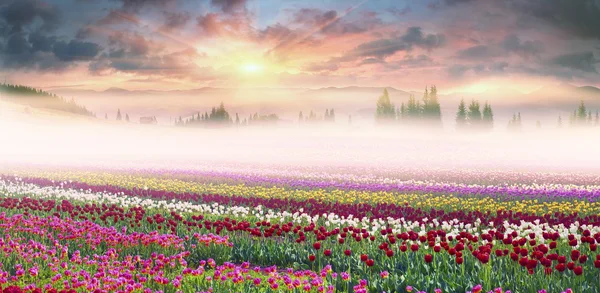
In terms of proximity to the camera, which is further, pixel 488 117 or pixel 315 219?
pixel 488 117

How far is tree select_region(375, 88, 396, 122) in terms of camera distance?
100 meters

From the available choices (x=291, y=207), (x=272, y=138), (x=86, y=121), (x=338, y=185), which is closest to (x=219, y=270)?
(x=291, y=207)

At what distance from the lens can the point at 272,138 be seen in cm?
8794

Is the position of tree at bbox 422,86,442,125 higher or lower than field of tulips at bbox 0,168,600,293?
higher

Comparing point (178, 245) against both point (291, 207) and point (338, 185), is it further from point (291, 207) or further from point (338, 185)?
point (338, 185)

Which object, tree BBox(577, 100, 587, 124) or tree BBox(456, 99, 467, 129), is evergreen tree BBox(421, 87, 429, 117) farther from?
tree BBox(577, 100, 587, 124)

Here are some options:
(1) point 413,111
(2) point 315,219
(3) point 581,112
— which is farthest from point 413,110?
(2) point 315,219

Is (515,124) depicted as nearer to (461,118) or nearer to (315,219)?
(461,118)

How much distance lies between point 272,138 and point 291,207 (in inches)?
2773

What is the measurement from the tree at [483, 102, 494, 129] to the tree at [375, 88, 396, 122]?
51.2 feet

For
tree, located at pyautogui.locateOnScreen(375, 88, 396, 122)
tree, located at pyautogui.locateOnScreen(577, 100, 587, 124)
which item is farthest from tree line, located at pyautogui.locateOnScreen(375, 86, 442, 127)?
tree, located at pyautogui.locateOnScreen(577, 100, 587, 124)

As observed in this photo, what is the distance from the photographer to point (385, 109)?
101 meters

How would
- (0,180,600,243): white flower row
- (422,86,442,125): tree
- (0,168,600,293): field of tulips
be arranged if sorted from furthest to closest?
(422,86,442,125): tree, (0,180,600,243): white flower row, (0,168,600,293): field of tulips

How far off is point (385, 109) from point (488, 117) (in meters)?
17.9
